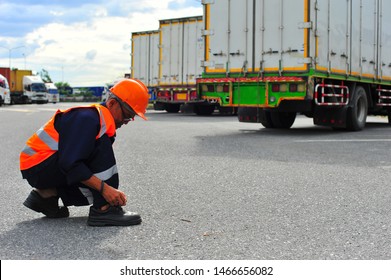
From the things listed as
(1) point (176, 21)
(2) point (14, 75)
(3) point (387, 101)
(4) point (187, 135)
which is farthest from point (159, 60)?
(2) point (14, 75)

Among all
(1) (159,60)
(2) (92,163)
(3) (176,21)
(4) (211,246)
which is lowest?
(4) (211,246)

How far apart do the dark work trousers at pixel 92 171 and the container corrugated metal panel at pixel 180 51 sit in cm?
1938

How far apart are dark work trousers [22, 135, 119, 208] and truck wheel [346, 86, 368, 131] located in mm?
10954

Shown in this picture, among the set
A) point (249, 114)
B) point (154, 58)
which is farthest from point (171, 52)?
point (249, 114)

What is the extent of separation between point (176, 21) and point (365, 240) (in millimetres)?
21230

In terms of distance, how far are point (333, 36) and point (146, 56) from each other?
48.1 feet

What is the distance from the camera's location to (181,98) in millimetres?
24484

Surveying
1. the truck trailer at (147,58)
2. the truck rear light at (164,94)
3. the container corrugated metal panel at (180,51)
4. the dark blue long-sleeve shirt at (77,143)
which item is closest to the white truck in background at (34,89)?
the truck trailer at (147,58)

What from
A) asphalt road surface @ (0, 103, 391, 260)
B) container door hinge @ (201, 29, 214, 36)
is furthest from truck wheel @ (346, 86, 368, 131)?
asphalt road surface @ (0, 103, 391, 260)

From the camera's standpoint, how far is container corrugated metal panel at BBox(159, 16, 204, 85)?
23797 millimetres

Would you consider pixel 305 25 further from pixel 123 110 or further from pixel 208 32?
pixel 123 110

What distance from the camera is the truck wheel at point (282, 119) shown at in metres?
15.4

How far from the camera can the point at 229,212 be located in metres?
4.76

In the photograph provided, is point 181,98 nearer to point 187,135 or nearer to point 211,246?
point 187,135
